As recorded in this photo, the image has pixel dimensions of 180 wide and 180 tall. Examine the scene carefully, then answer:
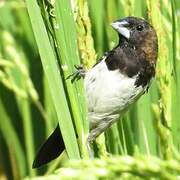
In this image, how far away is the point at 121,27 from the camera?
1.81 m

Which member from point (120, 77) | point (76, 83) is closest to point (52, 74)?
point (76, 83)

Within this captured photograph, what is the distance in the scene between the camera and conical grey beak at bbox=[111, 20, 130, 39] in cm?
177

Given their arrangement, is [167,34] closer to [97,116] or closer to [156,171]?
[97,116]

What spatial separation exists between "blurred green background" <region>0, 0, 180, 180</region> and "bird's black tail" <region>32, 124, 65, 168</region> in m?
0.04

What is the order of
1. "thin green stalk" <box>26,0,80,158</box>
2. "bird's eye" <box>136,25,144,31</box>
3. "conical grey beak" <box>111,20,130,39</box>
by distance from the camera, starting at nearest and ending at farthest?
"thin green stalk" <box>26,0,80,158</box>, "conical grey beak" <box>111,20,130,39</box>, "bird's eye" <box>136,25,144,31</box>

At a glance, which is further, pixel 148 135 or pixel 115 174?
pixel 148 135

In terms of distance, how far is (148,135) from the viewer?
1669 mm

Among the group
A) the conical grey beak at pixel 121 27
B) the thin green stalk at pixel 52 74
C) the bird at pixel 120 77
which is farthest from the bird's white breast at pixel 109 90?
the thin green stalk at pixel 52 74

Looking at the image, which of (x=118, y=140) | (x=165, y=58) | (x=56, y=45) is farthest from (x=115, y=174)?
(x=118, y=140)

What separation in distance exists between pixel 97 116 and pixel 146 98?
263mm

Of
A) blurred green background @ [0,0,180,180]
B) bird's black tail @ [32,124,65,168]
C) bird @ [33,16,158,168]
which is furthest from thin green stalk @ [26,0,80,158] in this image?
bird's black tail @ [32,124,65,168]

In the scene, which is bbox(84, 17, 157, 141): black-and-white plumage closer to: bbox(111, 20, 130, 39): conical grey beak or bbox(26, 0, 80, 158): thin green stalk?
bbox(111, 20, 130, 39): conical grey beak

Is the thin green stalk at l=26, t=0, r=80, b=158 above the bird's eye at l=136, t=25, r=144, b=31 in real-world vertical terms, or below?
above

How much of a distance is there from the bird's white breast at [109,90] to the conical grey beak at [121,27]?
0.37 feet
